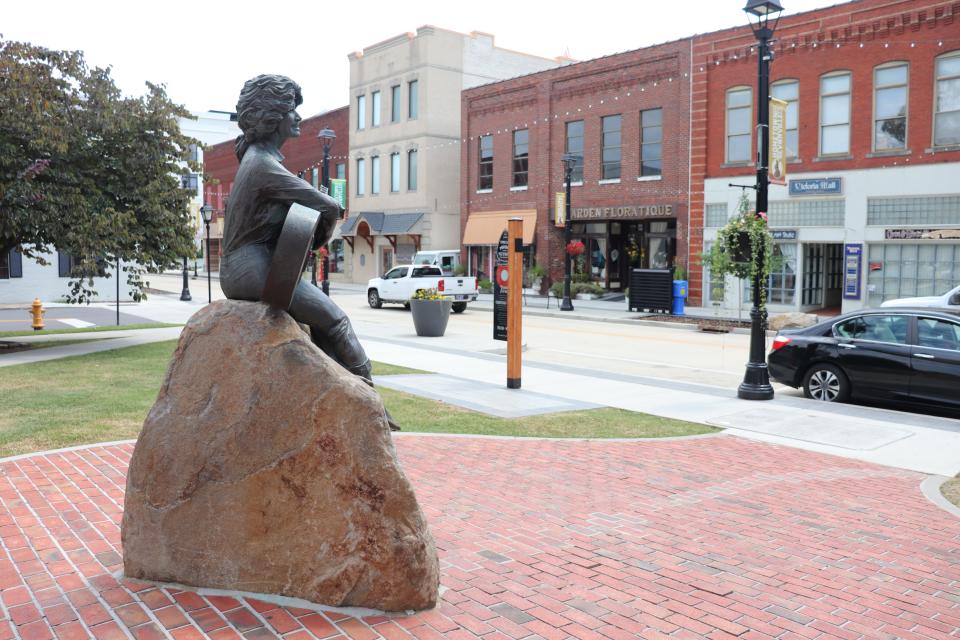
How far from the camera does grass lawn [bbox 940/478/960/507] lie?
23.2 ft

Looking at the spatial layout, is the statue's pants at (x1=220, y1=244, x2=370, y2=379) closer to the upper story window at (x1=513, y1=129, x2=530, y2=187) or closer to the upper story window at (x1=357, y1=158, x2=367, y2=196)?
the upper story window at (x1=513, y1=129, x2=530, y2=187)

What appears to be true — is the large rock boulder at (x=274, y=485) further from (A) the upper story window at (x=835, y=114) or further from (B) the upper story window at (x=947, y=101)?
(A) the upper story window at (x=835, y=114)

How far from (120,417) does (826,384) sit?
947cm

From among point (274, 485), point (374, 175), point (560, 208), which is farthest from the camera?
point (374, 175)

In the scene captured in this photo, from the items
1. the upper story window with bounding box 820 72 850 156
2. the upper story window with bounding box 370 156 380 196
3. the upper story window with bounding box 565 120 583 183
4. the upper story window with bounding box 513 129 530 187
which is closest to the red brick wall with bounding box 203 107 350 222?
the upper story window with bounding box 370 156 380 196

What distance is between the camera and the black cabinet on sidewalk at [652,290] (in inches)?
1151

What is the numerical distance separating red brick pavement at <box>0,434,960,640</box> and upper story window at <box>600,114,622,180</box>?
1113 inches

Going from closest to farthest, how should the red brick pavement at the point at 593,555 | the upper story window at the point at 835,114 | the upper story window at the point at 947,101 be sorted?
the red brick pavement at the point at 593,555 → the upper story window at the point at 947,101 → the upper story window at the point at 835,114

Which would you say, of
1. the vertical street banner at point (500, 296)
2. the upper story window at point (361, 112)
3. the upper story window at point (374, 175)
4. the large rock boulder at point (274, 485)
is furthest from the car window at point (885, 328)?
the upper story window at point (361, 112)

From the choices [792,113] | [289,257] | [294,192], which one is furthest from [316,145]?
[289,257]

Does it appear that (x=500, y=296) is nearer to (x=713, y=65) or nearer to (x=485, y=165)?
(x=713, y=65)

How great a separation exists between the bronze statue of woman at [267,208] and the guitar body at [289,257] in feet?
0.63

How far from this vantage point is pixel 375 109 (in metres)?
48.7

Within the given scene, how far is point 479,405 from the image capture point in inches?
441
